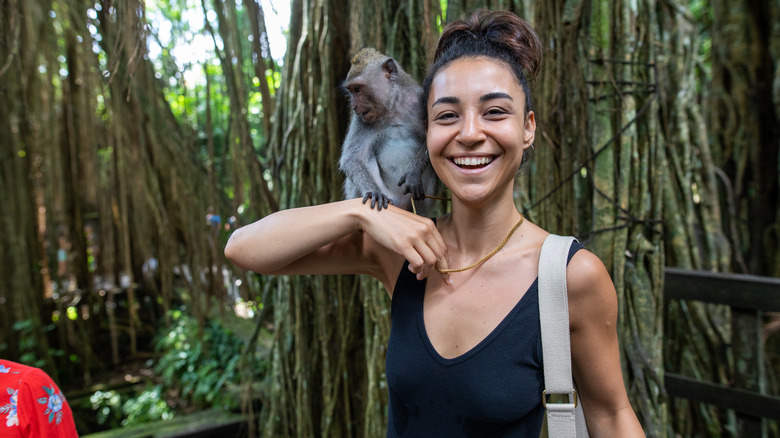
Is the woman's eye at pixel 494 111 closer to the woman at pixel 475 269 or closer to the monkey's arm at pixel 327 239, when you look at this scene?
the woman at pixel 475 269

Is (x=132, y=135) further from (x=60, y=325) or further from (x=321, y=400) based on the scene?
(x=60, y=325)

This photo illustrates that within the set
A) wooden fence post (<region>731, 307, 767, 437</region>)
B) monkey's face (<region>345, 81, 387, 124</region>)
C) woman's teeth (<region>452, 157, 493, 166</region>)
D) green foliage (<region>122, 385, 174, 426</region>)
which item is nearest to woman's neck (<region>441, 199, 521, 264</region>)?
woman's teeth (<region>452, 157, 493, 166</region>)

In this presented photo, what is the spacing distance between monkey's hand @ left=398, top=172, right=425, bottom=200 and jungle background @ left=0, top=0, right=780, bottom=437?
0.36 metres

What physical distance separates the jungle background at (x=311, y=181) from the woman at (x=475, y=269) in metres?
0.41

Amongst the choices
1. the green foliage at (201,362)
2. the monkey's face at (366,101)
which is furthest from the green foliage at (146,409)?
the monkey's face at (366,101)

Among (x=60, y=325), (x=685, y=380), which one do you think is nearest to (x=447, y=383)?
(x=685, y=380)

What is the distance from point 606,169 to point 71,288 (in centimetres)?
583

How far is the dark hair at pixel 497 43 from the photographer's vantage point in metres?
1.19

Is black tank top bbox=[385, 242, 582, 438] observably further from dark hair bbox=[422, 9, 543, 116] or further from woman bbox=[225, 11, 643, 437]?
dark hair bbox=[422, 9, 543, 116]

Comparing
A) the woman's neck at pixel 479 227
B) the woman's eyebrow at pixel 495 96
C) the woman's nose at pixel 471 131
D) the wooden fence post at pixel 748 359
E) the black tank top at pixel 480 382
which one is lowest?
the wooden fence post at pixel 748 359

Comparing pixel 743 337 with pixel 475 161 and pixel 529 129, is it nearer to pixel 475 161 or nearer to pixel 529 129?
pixel 529 129

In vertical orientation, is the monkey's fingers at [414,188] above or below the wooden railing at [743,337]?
above

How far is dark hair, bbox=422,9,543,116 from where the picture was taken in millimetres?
1191

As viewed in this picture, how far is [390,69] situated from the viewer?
195 centimetres
